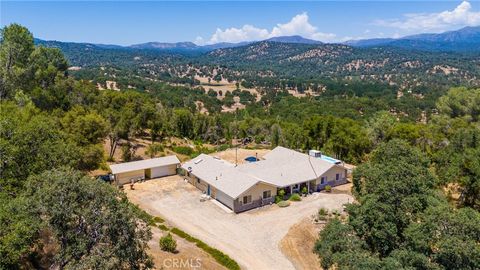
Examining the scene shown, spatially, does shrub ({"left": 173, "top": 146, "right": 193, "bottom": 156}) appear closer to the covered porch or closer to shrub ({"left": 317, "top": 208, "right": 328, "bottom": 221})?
the covered porch

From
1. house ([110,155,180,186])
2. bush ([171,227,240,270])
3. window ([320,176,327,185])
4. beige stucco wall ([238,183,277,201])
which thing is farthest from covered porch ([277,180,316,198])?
house ([110,155,180,186])

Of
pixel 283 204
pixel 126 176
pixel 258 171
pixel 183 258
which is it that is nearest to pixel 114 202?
pixel 183 258

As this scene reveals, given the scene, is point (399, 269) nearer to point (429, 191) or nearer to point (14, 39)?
point (429, 191)

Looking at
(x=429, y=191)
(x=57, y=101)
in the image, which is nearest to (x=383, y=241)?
(x=429, y=191)

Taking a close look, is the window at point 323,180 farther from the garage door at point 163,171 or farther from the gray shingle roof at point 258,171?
the garage door at point 163,171

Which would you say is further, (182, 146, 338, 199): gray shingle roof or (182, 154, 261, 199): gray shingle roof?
(182, 146, 338, 199): gray shingle roof

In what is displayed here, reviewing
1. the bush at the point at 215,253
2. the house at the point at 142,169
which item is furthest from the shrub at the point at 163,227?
the house at the point at 142,169

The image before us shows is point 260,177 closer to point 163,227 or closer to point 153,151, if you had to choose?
point 163,227
